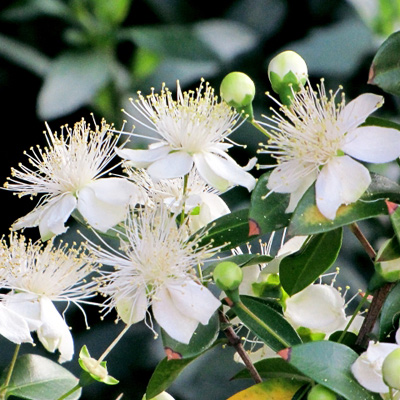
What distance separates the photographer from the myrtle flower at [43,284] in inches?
25.9

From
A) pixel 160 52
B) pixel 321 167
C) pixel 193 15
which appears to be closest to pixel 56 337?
pixel 321 167

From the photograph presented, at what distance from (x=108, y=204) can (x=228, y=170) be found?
9cm

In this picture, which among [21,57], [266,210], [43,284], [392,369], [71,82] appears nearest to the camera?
[392,369]

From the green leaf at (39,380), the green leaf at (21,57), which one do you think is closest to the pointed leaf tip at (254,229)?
the green leaf at (39,380)

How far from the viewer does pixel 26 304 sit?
0.67 meters

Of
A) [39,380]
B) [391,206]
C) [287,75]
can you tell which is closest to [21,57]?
[39,380]

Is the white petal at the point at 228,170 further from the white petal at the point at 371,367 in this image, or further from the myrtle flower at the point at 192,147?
the white petal at the point at 371,367

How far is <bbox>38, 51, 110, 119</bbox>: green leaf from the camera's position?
146cm

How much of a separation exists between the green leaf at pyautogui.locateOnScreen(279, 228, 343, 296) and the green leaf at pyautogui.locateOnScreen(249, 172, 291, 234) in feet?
0.10

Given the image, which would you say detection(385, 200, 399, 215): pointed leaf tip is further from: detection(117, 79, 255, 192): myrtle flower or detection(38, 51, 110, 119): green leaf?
detection(38, 51, 110, 119): green leaf

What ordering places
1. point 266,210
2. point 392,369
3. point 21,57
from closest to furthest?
1. point 392,369
2. point 266,210
3. point 21,57

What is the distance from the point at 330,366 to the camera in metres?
0.52

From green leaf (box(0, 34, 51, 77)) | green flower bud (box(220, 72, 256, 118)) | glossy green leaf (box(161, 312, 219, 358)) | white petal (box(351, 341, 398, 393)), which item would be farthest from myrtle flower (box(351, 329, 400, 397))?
green leaf (box(0, 34, 51, 77))

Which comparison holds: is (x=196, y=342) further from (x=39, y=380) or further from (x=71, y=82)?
(x=71, y=82)
